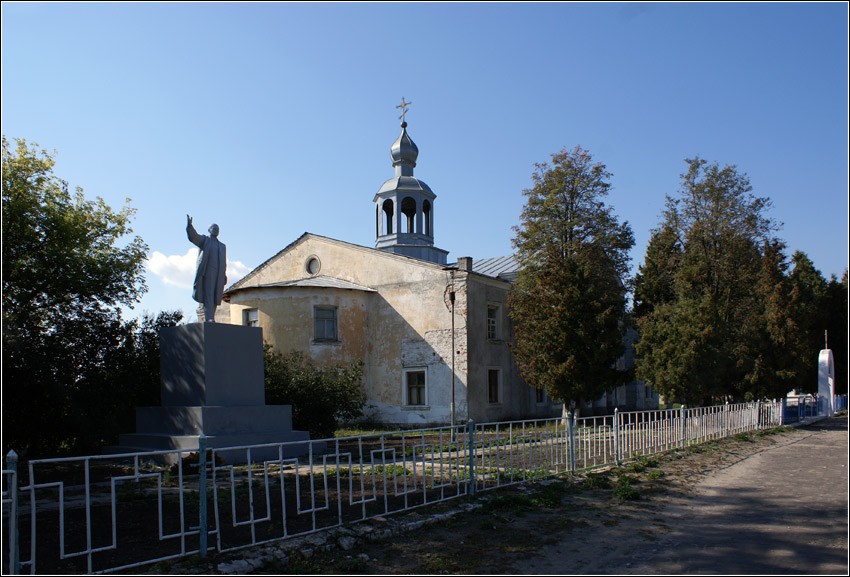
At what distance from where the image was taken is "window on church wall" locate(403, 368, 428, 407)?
25297 mm

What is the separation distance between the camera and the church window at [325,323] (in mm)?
24891

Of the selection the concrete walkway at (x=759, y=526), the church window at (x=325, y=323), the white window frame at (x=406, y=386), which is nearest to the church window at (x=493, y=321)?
the white window frame at (x=406, y=386)

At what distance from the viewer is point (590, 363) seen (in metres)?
22.2

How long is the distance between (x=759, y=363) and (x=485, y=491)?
2140cm

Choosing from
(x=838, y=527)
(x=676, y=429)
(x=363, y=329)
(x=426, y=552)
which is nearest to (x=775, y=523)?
(x=838, y=527)

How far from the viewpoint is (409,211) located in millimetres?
31109

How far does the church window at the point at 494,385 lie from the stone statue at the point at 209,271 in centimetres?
1450

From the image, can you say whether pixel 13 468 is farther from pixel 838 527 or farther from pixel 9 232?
pixel 9 232

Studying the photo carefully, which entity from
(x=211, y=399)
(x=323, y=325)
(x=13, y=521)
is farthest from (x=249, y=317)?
(x=13, y=521)

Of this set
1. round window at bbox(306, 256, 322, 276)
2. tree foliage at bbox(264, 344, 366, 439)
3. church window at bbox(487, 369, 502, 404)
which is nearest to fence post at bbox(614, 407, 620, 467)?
tree foliage at bbox(264, 344, 366, 439)

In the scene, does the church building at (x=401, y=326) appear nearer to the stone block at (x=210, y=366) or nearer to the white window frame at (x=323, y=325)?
the white window frame at (x=323, y=325)

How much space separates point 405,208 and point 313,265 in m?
5.36

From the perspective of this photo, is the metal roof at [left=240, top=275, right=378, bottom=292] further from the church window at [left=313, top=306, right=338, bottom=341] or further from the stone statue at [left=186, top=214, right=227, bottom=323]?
the stone statue at [left=186, top=214, right=227, bottom=323]

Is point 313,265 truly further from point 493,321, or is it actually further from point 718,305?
point 718,305
